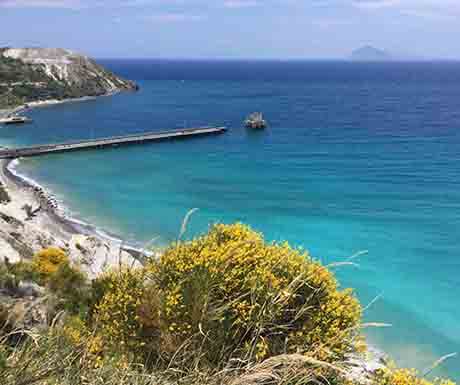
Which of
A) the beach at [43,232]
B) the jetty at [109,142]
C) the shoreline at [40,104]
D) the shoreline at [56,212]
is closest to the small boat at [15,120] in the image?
the shoreline at [40,104]

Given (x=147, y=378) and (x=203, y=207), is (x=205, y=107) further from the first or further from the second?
(x=147, y=378)

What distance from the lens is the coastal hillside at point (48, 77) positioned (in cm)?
10725

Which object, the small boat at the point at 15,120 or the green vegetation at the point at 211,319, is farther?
the small boat at the point at 15,120

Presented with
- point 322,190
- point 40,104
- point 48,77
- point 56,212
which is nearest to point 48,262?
point 56,212

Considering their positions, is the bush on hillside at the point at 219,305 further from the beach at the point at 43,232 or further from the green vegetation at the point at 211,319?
the beach at the point at 43,232

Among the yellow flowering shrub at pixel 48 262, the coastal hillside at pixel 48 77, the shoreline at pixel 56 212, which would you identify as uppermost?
the coastal hillside at pixel 48 77

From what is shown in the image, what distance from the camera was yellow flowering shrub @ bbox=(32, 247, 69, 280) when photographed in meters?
20.1

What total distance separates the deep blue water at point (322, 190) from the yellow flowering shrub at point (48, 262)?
11.0 meters

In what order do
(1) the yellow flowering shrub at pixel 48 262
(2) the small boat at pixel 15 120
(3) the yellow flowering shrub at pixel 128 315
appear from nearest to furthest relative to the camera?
(3) the yellow flowering shrub at pixel 128 315 → (1) the yellow flowering shrub at pixel 48 262 → (2) the small boat at pixel 15 120

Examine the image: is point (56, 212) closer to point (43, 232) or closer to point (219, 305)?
point (43, 232)

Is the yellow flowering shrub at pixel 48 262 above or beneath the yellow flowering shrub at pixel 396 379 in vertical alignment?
beneath

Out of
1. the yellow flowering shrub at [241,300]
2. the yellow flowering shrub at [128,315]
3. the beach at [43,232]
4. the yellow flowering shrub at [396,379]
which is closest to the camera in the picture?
the yellow flowering shrub at [241,300]

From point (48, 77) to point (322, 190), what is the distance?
9725 cm

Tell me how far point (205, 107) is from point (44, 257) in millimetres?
88341
